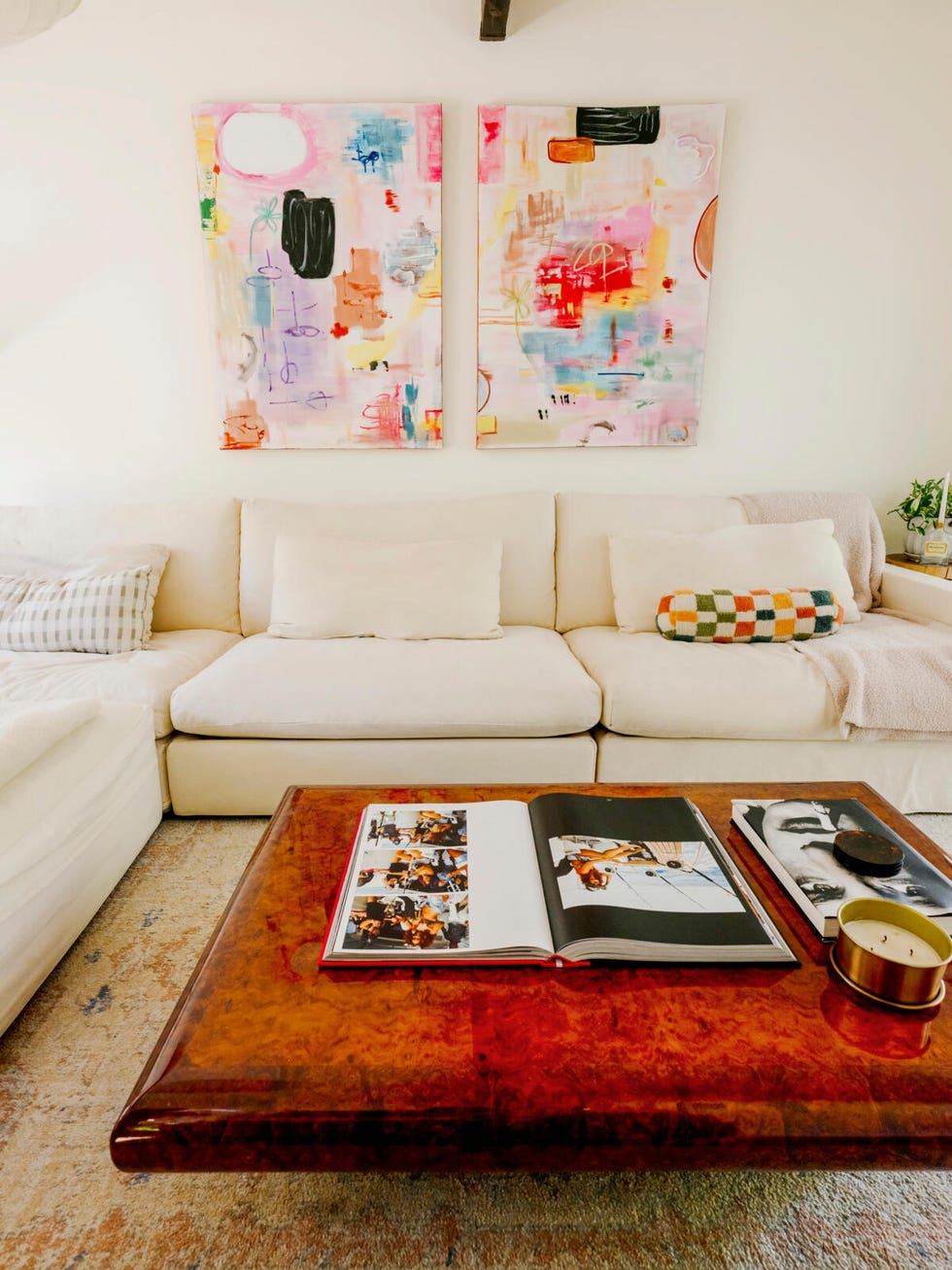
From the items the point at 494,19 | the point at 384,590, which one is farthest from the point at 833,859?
the point at 494,19

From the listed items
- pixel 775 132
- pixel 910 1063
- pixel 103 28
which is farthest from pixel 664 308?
pixel 910 1063

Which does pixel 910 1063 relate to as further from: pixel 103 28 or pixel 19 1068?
pixel 103 28

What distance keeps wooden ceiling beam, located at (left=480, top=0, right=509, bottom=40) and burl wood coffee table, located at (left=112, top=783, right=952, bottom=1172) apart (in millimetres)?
2735

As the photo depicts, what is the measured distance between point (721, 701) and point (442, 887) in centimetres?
114

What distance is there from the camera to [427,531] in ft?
8.37

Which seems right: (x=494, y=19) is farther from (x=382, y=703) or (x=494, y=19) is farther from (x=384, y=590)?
(x=382, y=703)

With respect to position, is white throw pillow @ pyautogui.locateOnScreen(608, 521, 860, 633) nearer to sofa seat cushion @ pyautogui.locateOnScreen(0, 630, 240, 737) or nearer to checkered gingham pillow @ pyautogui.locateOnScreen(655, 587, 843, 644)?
checkered gingham pillow @ pyautogui.locateOnScreen(655, 587, 843, 644)

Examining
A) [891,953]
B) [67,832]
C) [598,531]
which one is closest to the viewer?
[891,953]

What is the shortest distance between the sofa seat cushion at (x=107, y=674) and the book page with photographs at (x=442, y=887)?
96cm

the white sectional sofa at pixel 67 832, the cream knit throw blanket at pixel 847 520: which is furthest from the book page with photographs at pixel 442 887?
the cream knit throw blanket at pixel 847 520

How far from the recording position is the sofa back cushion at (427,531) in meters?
2.55

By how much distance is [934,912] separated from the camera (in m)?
1.03

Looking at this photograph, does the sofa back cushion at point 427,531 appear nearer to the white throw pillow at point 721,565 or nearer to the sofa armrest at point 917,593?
the white throw pillow at point 721,565

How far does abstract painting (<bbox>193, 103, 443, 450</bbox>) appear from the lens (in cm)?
251
